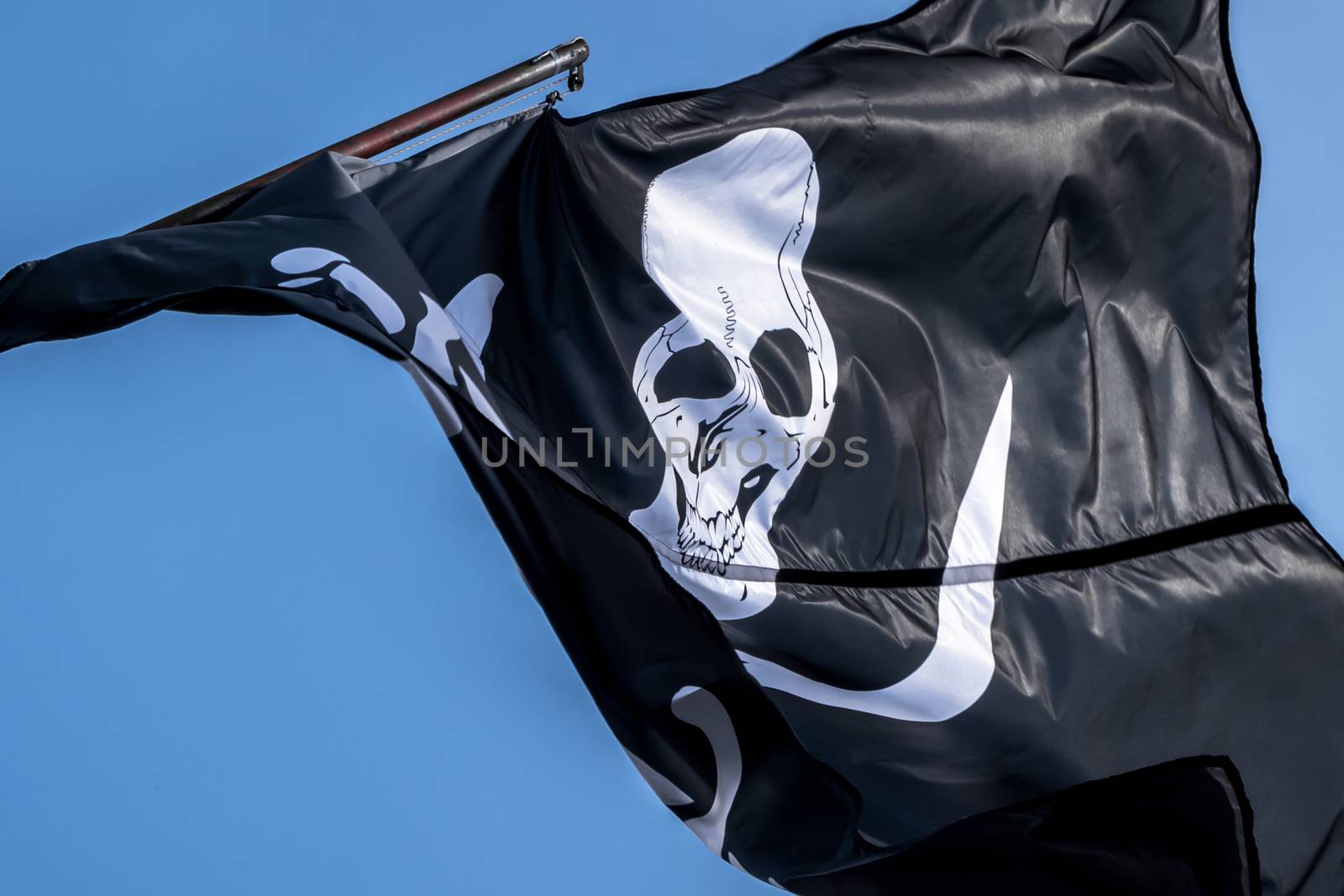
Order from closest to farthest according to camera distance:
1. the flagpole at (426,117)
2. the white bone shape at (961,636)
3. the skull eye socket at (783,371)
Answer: the flagpole at (426,117), the white bone shape at (961,636), the skull eye socket at (783,371)

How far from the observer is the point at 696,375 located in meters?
2.44

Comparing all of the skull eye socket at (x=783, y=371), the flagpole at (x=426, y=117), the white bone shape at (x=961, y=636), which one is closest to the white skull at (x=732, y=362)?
the skull eye socket at (x=783, y=371)

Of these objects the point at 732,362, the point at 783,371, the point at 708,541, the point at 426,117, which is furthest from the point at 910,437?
the point at 426,117

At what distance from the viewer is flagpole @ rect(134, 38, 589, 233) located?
223 cm

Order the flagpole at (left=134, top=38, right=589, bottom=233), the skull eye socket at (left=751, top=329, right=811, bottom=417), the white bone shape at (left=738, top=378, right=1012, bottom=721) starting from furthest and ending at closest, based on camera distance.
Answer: the skull eye socket at (left=751, top=329, right=811, bottom=417), the white bone shape at (left=738, top=378, right=1012, bottom=721), the flagpole at (left=134, top=38, right=589, bottom=233)

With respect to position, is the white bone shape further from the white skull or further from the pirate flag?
the white skull

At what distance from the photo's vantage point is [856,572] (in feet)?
8.13

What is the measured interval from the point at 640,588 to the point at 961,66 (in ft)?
4.11

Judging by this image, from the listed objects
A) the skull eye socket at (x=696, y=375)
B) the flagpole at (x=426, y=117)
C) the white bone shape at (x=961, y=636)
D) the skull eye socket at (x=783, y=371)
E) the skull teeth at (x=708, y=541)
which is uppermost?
the flagpole at (x=426, y=117)

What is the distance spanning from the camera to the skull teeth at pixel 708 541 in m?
2.29

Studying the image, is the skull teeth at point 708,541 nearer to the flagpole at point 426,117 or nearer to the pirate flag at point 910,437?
the pirate flag at point 910,437

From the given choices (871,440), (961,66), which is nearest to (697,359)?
(871,440)

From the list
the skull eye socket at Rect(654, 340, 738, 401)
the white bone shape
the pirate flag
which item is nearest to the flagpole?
the pirate flag

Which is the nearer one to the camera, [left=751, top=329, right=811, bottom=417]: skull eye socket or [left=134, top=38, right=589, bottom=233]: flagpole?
[left=134, top=38, right=589, bottom=233]: flagpole
